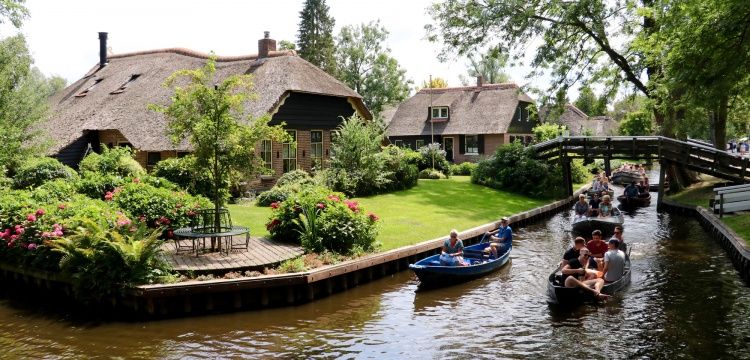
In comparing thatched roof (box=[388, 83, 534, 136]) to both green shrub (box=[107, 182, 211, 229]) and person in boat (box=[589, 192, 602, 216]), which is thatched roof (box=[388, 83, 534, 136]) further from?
green shrub (box=[107, 182, 211, 229])

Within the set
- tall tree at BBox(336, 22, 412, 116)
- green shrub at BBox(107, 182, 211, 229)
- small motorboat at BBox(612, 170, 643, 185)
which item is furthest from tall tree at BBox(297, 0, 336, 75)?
green shrub at BBox(107, 182, 211, 229)

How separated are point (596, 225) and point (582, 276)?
9284 mm

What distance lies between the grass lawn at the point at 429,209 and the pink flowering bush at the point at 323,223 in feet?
3.53

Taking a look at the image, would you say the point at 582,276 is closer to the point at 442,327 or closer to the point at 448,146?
the point at 442,327

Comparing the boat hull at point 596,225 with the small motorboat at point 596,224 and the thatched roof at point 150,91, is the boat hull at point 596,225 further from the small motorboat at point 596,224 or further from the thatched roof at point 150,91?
the thatched roof at point 150,91

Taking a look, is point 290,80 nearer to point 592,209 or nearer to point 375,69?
point 592,209

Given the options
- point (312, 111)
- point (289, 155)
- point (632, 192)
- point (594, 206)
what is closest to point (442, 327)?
point (594, 206)

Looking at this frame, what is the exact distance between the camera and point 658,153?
30.9 m

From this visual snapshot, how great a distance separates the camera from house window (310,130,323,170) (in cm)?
3169

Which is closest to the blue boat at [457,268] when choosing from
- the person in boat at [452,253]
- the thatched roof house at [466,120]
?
the person in boat at [452,253]

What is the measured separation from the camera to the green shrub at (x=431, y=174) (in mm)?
38094

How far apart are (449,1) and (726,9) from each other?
Result: 73.7 ft

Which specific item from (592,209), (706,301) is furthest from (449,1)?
(706,301)

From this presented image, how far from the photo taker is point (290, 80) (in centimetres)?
2977
